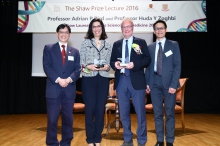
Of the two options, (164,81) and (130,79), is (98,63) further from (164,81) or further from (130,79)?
(164,81)

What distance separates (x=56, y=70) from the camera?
3299 mm

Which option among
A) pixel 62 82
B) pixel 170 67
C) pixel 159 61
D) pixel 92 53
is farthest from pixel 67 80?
pixel 170 67

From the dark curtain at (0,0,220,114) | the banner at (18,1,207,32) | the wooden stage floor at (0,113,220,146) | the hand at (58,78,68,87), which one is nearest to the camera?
the hand at (58,78,68,87)

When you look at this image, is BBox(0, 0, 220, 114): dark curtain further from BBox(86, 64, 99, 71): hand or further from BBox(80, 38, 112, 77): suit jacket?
BBox(86, 64, 99, 71): hand

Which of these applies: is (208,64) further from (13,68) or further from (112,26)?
(13,68)

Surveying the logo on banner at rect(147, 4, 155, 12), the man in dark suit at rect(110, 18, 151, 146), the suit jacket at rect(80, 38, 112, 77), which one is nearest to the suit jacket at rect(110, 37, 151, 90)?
the man in dark suit at rect(110, 18, 151, 146)

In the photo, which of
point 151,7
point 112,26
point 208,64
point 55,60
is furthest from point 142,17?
point 55,60

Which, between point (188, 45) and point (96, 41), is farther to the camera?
point (188, 45)

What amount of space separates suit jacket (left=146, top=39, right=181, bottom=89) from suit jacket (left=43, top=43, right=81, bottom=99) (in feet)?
3.05

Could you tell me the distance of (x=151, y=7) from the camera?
6.57 m

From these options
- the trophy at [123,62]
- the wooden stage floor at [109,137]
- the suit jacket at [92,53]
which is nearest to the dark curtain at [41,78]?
the wooden stage floor at [109,137]

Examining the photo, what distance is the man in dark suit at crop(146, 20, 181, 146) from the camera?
133 inches

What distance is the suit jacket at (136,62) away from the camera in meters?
3.31

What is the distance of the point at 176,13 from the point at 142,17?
0.81m
